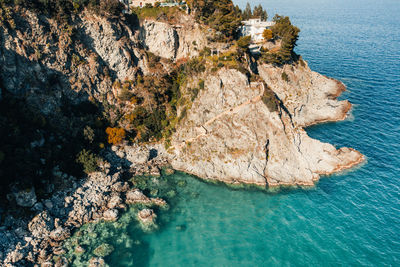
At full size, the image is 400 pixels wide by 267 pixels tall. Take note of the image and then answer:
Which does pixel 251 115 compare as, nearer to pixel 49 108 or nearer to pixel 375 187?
pixel 375 187

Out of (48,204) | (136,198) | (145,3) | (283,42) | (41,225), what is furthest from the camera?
(283,42)

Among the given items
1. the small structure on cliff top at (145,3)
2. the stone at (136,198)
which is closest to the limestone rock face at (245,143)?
the stone at (136,198)

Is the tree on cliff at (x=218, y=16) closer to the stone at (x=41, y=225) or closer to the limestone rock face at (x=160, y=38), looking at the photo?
the limestone rock face at (x=160, y=38)

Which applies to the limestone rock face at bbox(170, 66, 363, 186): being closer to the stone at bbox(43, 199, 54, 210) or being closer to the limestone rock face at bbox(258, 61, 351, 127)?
the limestone rock face at bbox(258, 61, 351, 127)

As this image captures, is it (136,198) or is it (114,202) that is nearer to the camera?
(114,202)

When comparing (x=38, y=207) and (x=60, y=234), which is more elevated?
(x=38, y=207)

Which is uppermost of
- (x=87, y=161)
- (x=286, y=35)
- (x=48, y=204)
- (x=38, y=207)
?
(x=286, y=35)

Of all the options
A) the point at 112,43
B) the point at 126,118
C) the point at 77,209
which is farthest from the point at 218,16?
the point at 77,209

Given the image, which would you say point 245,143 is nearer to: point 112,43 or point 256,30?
point 112,43
